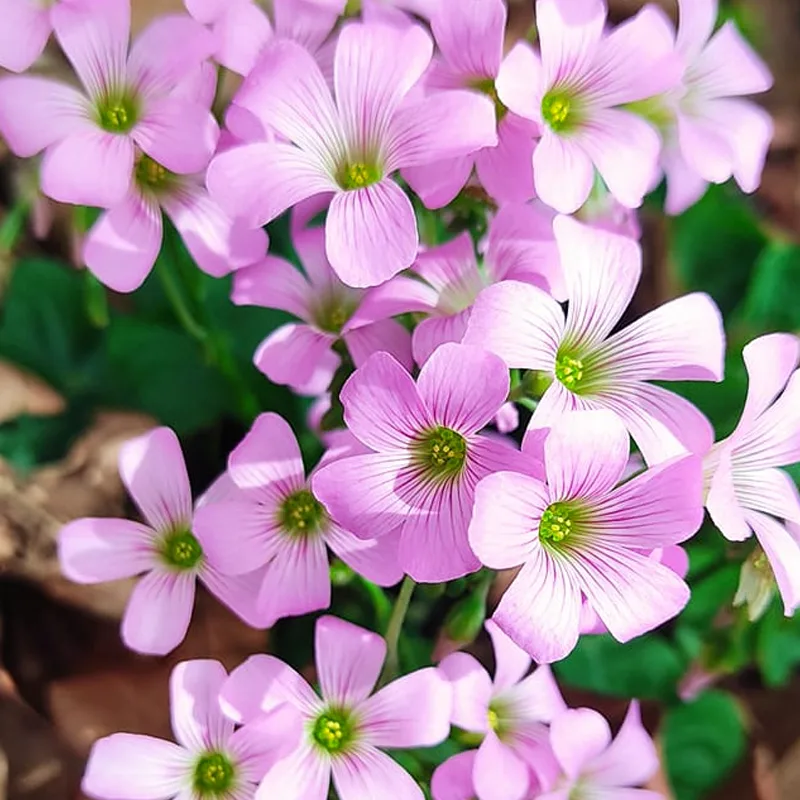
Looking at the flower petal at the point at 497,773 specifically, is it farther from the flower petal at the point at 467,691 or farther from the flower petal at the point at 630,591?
the flower petal at the point at 630,591

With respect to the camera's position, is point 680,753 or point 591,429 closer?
point 591,429

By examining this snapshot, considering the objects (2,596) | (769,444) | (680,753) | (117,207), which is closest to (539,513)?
(769,444)

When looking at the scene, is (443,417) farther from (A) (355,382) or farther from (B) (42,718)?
(B) (42,718)

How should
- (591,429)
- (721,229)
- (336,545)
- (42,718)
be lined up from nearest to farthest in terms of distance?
(591,429) < (336,545) < (42,718) < (721,229)

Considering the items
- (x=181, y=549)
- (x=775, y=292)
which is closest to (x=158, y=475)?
(x=181, y=549)

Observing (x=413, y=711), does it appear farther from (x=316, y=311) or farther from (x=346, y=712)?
(x=316, y=311)

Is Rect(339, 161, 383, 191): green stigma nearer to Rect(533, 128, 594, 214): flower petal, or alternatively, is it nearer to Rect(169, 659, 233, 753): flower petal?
Rect(533, 128, 594, 214): flower petal
